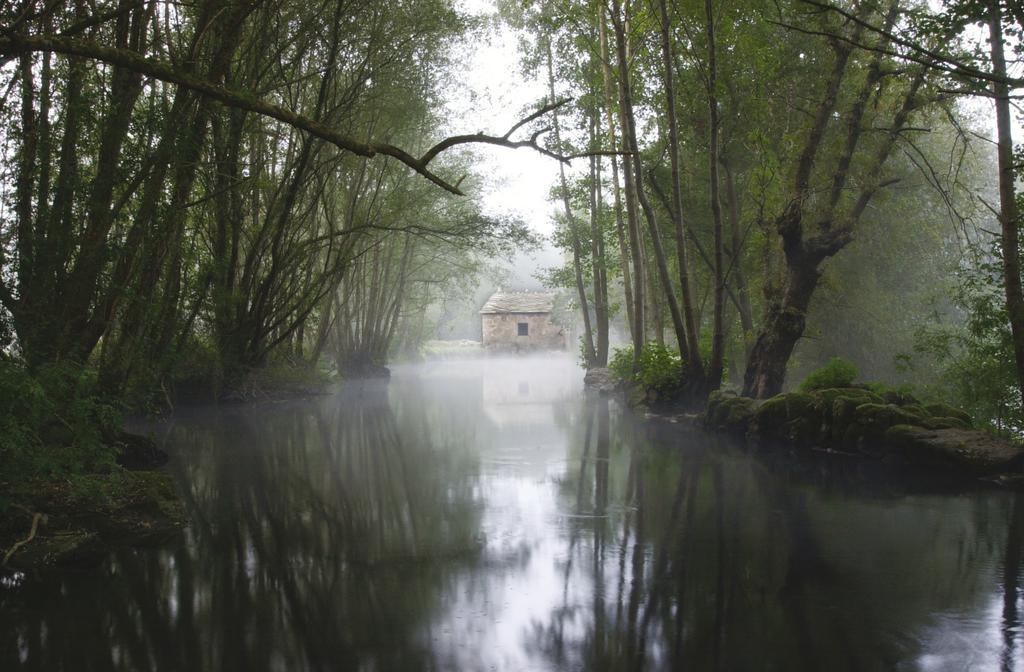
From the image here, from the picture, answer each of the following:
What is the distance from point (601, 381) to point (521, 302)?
2573cm

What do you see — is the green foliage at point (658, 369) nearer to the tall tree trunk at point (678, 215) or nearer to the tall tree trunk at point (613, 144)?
the tall tree trunk at point (678, 215)

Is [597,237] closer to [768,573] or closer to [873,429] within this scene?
[873,429]

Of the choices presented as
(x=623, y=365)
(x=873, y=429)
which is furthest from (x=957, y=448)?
(x=623, y=365)

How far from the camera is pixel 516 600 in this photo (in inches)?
182

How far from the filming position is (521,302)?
4681cm

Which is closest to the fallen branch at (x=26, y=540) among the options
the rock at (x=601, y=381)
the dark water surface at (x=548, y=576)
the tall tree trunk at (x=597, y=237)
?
the dark water surface at (x=548, y=576)

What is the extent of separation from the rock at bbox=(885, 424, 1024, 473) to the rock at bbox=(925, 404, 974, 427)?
78 centimetres

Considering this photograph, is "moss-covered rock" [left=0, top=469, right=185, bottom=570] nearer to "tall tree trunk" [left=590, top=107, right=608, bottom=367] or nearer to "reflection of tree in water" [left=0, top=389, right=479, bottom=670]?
"reflection of tree in water" [left=0, top=389, right=479, bottom=670]

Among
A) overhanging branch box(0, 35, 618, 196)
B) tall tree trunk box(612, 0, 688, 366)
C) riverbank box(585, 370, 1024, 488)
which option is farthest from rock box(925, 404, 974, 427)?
overhanging branch box(0, 35, 618, 196)

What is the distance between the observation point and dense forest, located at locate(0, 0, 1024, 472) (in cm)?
730

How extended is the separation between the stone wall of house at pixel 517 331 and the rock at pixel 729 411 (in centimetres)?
3259

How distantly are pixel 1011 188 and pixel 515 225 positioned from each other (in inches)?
437

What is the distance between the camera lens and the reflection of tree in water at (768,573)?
3939 millimetres

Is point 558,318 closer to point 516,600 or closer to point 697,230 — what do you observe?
point 697,230
